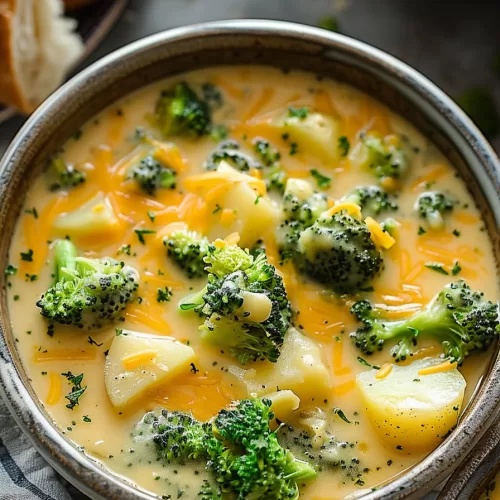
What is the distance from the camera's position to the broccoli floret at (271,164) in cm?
316

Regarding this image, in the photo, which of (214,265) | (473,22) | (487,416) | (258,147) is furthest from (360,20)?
(487,416)

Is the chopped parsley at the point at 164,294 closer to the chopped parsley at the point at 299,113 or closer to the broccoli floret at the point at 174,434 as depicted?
the broccoli floret at the point at 174,434

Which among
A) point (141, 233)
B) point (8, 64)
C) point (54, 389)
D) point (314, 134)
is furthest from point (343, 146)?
point (8, 64)

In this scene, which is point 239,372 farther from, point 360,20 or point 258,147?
point 360,20

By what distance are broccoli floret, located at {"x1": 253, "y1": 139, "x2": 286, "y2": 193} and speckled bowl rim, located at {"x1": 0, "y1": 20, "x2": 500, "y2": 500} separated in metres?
0.45

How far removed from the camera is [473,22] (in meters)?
4.68

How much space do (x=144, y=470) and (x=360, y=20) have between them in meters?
3.02

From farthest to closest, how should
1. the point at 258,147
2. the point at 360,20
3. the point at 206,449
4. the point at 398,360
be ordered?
1. the point at 360,20
2. the point at 258,147
3. the point at 398,360
4. the point at 206,449

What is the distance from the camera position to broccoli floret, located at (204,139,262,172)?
3.20 meters

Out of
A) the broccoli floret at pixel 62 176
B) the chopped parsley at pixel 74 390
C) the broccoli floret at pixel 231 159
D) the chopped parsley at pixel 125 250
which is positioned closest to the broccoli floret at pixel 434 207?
the broccoli floret at pixel 231 159

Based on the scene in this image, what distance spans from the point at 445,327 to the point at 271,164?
3.06 feet

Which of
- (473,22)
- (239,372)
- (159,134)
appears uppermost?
(473,22)

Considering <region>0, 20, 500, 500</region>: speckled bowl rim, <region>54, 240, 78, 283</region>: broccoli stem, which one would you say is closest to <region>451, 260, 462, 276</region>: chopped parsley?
<region>0, 20, 500, 500</region>: speckled bowl rim

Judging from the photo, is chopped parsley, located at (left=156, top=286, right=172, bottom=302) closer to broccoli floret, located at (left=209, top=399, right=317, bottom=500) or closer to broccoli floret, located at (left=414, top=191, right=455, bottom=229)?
broccoli floret, located at (left=209, top=399, right=317, bottom=500)
